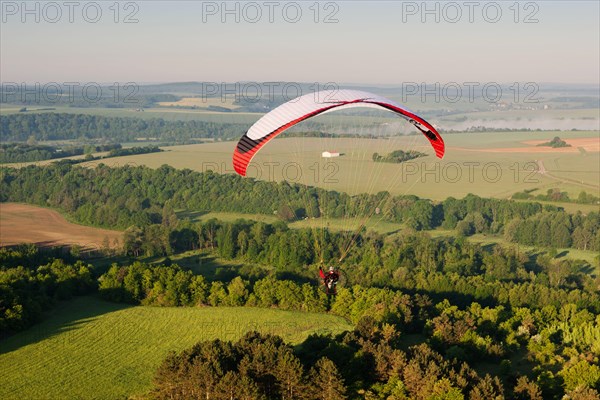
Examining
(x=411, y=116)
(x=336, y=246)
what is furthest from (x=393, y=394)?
(x=336, y=246)

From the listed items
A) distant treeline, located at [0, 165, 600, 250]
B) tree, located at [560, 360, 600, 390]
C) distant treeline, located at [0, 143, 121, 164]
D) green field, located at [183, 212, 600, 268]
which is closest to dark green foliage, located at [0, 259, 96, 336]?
green field, located at [183, 212, 600, 268]

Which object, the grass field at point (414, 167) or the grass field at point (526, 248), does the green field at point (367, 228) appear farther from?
the grass field at point (414, 167)

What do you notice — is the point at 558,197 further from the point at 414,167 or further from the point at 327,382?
the point at 327,382

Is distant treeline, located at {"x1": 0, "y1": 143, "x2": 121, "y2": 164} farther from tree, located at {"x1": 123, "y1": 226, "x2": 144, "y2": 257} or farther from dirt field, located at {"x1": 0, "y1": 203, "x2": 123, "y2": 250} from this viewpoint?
tree, located at {"x1": 123, "y1": 226, "x2": 144, "y2": 257}

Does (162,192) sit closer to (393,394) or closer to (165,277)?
(165,277)

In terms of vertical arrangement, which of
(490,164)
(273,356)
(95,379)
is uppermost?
(490,164)

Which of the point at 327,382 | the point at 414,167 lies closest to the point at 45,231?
the point at 414,167

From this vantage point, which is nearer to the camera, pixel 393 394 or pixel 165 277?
pixel 393 394

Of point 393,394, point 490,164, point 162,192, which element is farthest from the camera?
point 490,164
